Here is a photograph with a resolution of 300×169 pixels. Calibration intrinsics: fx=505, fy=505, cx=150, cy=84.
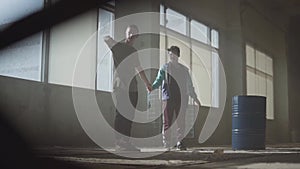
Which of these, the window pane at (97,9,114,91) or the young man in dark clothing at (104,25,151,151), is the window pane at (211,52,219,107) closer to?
the window pane at (97,9,114,91)

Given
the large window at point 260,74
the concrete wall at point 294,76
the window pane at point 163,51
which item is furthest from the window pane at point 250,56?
the window pane at point 163,51

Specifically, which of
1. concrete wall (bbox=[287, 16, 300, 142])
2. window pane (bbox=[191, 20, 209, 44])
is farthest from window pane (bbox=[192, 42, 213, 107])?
concrete wall (bbox=[287, 16, 300, 142])

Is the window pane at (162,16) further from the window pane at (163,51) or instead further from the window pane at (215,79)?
the window pane at (215,79)

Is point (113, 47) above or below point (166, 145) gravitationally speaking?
above

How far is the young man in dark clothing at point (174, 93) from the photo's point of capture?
239 inches

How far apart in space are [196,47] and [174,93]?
208 inches

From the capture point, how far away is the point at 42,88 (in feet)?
23.9

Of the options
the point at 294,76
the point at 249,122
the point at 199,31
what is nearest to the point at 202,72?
the point at 199,31

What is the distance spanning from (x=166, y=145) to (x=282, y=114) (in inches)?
428

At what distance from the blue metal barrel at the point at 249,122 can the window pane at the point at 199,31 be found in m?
4.33

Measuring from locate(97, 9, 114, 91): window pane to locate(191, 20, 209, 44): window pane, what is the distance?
293 cm

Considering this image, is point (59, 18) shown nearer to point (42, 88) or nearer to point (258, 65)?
point (42, 88)

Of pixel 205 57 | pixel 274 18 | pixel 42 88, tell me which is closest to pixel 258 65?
pixel 274 18

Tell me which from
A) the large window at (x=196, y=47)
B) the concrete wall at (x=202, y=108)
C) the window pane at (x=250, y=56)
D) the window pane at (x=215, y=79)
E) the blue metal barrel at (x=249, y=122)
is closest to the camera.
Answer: the blue metal barrel at (x=249, y=122)
